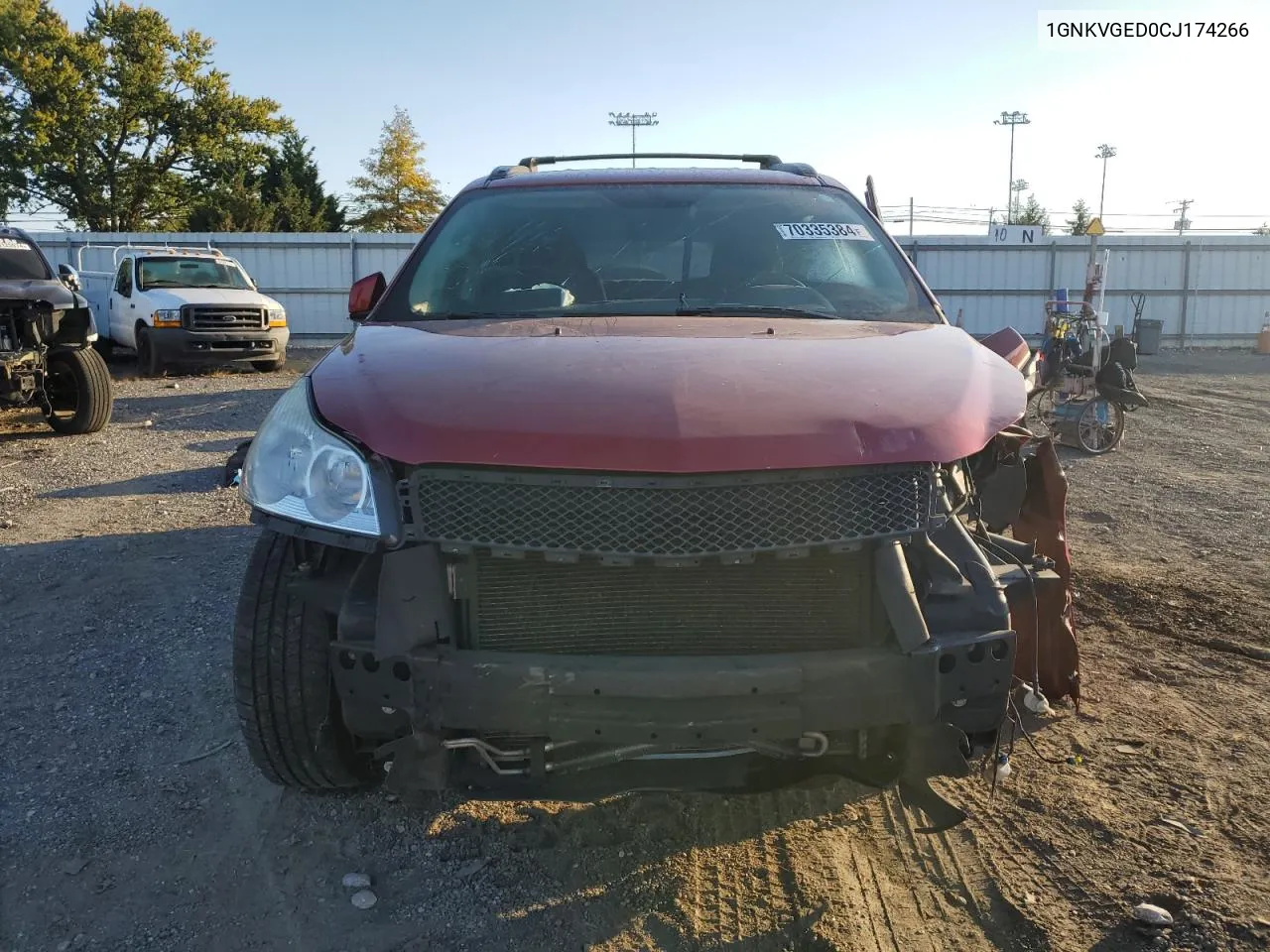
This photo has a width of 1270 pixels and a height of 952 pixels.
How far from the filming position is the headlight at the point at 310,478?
7.00 ft

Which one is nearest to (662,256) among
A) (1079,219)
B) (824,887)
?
(824,887)

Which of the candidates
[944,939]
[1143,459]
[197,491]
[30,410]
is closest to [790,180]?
[944,939]

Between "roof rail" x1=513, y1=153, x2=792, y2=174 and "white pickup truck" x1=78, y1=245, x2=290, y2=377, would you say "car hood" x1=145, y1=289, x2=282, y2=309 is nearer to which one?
"white pickup truck" x1=78, y1=245, x2=290, y2=377

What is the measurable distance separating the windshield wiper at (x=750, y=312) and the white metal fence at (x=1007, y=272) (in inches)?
757

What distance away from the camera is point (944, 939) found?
232cm

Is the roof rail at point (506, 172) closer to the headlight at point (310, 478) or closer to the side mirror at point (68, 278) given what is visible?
the headlight at point (310, 478)

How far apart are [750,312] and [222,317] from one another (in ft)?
45.7

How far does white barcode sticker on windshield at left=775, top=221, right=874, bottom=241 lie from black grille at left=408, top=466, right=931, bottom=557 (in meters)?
1.56

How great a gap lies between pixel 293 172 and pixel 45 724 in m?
35.4

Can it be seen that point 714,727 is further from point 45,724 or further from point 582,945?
point 45,724

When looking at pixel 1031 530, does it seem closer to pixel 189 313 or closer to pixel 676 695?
pixel 676 695

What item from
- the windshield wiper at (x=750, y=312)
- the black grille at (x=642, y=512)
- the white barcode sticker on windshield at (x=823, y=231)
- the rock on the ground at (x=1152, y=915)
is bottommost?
the rock on the ground at (x=1152, y=915)

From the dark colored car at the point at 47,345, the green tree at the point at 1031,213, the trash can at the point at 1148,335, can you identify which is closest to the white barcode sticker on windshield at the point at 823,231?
the dark colored car at the point at 47,345

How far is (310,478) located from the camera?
2.21m
